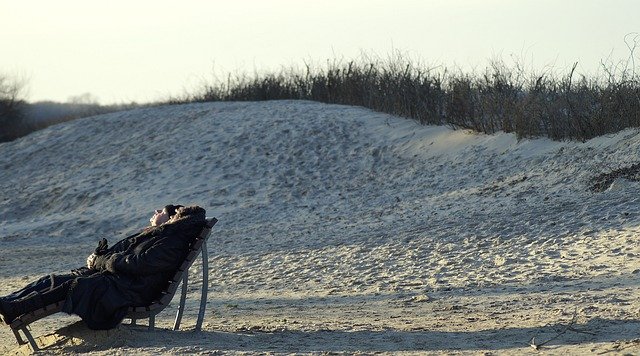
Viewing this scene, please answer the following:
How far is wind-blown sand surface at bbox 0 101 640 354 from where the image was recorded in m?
→ 7.87

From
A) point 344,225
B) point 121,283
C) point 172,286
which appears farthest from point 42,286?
point 344,225

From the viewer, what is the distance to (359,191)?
19.4m

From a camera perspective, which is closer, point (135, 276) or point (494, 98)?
point (135, 276)

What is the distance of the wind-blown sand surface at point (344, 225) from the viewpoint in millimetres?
7867

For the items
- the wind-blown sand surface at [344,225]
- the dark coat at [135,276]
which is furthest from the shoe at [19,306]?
the wind-blown sand surface at [344,225]

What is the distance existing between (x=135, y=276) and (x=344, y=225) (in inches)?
356

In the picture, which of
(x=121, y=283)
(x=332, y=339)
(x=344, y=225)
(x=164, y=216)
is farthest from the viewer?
(x=344, y=225)

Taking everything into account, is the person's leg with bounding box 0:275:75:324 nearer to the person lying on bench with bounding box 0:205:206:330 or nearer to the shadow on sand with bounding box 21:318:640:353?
the person lying on bench with bounding box 0:205:206:330

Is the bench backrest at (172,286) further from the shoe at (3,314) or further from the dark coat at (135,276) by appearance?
the shoe at (3,314)

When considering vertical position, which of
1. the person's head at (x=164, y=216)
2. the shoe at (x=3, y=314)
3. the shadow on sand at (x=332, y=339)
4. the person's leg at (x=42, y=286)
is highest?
the person's head at (x=164, y=216)

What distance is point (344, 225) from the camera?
53.8ft

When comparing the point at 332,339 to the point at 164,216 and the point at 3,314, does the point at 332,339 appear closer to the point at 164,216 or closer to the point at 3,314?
the point at 164,216

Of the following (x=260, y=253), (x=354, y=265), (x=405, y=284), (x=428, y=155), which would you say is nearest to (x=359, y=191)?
(x=428, y=155)

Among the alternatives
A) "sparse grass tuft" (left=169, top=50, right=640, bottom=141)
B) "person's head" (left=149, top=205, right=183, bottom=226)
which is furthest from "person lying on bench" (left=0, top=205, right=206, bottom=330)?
"sparse grass tuft" (left=169, top=50, right=640, bottom=141)
